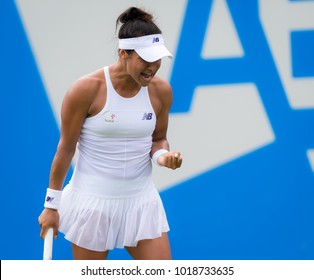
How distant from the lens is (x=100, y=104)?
3920 mm

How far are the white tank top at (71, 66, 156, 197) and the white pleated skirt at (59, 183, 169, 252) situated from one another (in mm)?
40

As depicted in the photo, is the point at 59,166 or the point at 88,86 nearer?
the point at 88,86

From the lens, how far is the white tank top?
12.9 ft

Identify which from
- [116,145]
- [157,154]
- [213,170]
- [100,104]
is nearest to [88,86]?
[100,104]

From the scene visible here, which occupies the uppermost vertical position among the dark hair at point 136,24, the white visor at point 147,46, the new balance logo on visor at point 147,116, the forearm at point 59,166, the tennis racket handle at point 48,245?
the dark hair at point 136,24

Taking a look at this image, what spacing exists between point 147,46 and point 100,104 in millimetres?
317

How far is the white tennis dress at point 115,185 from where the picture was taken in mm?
3951

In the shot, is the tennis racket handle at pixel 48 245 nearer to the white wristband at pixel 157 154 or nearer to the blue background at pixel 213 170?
the white wristband at pixel 157 154

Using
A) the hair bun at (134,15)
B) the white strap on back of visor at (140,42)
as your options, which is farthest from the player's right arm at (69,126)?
the hair bun at (134,15)

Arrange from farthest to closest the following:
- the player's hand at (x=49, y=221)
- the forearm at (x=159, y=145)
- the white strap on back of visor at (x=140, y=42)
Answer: the forearm at (x=159, y=145) → the player's hand at (x=49, y=221) → the white strap on back of visor at (x=140, y=42)

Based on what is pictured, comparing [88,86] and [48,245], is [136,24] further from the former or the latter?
[48,245]

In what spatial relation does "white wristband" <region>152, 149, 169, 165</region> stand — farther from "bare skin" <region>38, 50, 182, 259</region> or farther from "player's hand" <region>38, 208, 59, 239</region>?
"player's hand" <region>38, 208, 59, 239</region>

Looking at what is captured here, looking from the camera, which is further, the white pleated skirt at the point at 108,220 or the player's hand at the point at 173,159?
the white pleated skirt at the point at 108,220
